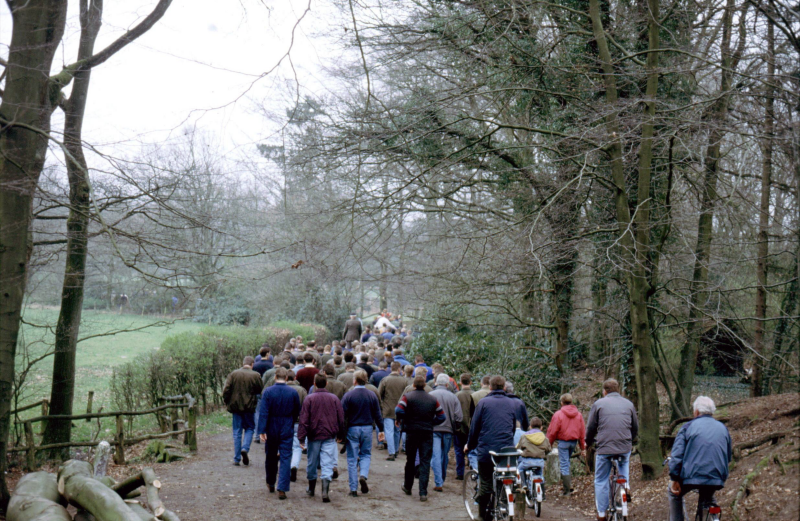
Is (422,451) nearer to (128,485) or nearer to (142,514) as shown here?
(128,485)

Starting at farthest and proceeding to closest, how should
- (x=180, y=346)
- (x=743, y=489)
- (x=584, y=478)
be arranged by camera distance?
(x=180, y=346), (x=584, y=478), (x=743, y=489)

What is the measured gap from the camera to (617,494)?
8031mm

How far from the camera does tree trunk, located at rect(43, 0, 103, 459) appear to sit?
8.78 m

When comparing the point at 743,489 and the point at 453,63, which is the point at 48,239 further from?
the point at 743,489

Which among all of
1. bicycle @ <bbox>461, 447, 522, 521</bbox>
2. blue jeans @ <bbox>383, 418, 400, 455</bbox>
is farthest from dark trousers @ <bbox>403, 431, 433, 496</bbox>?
blue jeans @ <bbox>383, 418, 400, 455</bbox>

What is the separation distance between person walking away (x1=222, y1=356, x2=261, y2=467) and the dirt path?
0.39 m

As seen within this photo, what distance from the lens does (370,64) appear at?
12039 mm

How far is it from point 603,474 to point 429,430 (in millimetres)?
2696

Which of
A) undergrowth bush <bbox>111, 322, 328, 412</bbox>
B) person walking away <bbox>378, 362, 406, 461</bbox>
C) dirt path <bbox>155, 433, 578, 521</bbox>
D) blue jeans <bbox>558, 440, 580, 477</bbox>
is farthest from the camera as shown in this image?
undergrowth bush <bbox>111, 322, 328, 412</bbox>

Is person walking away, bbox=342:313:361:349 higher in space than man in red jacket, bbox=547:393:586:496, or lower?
higher

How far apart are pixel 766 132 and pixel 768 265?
461 centimetres

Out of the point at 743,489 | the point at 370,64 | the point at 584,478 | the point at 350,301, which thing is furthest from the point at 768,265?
the point at 350,301

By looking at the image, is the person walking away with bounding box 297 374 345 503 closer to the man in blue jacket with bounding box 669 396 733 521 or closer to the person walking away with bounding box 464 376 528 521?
the person walking away with bounding box 464 376 528 521

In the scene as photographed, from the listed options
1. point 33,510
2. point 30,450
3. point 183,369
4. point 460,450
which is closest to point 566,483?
point 460,450
